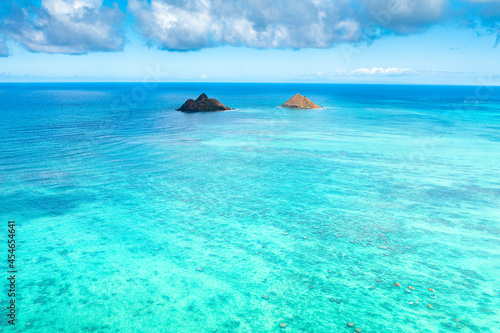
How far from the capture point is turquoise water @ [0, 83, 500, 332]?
1756cm

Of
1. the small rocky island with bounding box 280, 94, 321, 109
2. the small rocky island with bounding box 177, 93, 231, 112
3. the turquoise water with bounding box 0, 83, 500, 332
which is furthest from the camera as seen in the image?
the small rocky island with bounding box 280, 94, 321, 109

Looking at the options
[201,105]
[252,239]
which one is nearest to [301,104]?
[201,105]

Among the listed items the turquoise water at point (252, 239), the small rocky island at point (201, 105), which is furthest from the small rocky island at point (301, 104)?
the turquoise water at point (252, 239)

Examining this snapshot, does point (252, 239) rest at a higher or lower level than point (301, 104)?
lower

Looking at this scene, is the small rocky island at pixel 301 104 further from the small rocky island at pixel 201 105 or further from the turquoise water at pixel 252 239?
the turquoise water at pixel 252 239

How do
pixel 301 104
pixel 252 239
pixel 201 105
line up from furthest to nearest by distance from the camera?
pixel 301 104
pixel 201 105
pixel 252 239

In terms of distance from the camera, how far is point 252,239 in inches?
1001

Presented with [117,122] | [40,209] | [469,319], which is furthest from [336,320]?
[117,122]

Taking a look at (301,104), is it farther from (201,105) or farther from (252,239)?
(252,239)

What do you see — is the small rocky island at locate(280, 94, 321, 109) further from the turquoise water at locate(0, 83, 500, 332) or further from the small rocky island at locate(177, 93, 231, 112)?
the turquoise water at locate(0, 83, 500, 332)

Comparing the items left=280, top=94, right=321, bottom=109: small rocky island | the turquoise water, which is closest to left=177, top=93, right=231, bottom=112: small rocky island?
left=280, top=94, right=321, bottom=109: small rocky island

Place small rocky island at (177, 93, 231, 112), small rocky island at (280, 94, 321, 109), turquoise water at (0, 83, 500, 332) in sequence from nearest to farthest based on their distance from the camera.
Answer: turquoise water at (0, 83, 500, 332)
small rocky island at (177, 93, 231, 112)
small rocky island at (280, 94, 321, 109)

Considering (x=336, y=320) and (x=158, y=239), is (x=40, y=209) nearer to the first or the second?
(x=158, y=239)

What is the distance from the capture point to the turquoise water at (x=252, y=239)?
17562 mm
